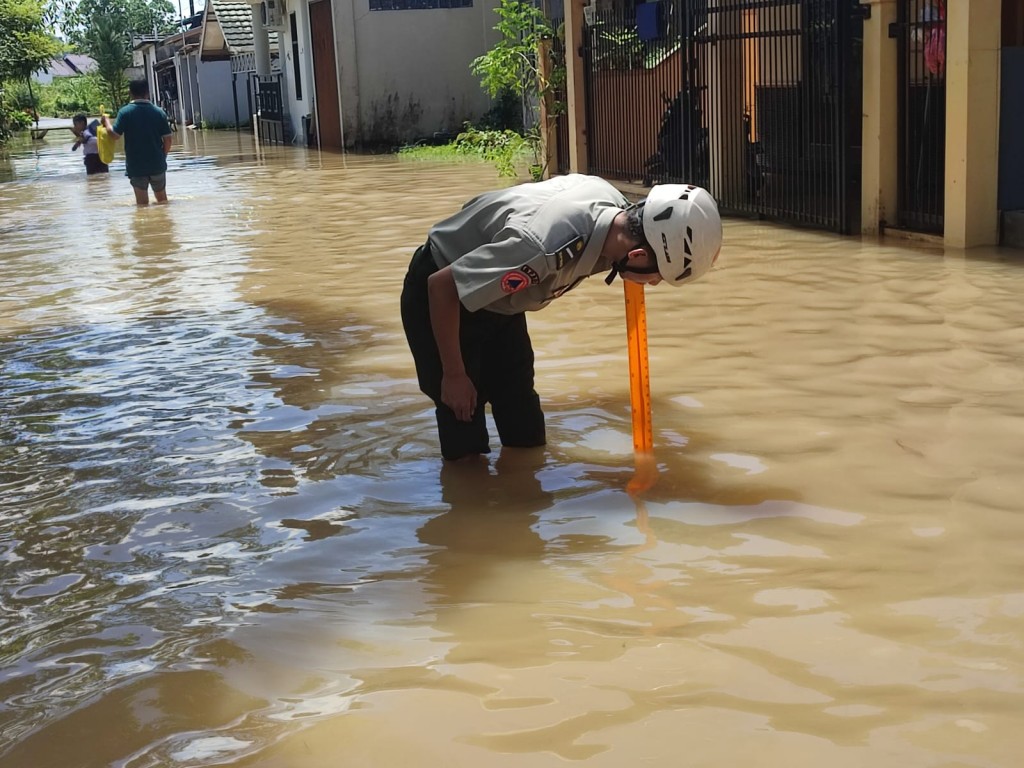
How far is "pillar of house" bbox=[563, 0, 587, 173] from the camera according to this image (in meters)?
15.1

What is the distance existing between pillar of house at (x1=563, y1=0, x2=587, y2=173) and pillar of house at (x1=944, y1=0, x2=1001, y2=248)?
6.74 m

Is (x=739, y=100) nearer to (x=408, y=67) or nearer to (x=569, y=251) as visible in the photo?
(x=569, y=251)

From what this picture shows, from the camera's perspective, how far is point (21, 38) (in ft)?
112

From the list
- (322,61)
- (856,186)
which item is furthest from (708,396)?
(322,61)

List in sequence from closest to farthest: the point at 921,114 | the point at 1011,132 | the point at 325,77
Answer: the point at 1011,132 → the point at 921,114 → the point at 325,77

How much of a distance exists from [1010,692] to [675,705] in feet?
2.49

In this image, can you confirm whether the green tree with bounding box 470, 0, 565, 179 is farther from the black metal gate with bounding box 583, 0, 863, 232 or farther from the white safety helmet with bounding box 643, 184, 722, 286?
the white safety helmet with bounding box 643, 184, 722, 286

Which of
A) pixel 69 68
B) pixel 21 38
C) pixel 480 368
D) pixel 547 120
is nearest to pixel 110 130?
pixel 547 120

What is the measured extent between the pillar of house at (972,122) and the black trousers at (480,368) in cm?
526

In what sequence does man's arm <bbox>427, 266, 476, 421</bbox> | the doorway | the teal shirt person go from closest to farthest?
man's arm <bbox>427, 266, 476, 421</bbox> → the teal shirt person → the doorway

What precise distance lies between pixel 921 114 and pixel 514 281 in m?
6.96

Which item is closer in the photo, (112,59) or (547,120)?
(547,120)

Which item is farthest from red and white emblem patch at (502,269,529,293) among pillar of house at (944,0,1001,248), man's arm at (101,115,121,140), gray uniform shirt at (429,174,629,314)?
man's arm at (101,115,121,140)

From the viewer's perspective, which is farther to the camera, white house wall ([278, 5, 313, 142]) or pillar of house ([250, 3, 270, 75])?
pillar of house ([250, 3, 270, 75])
